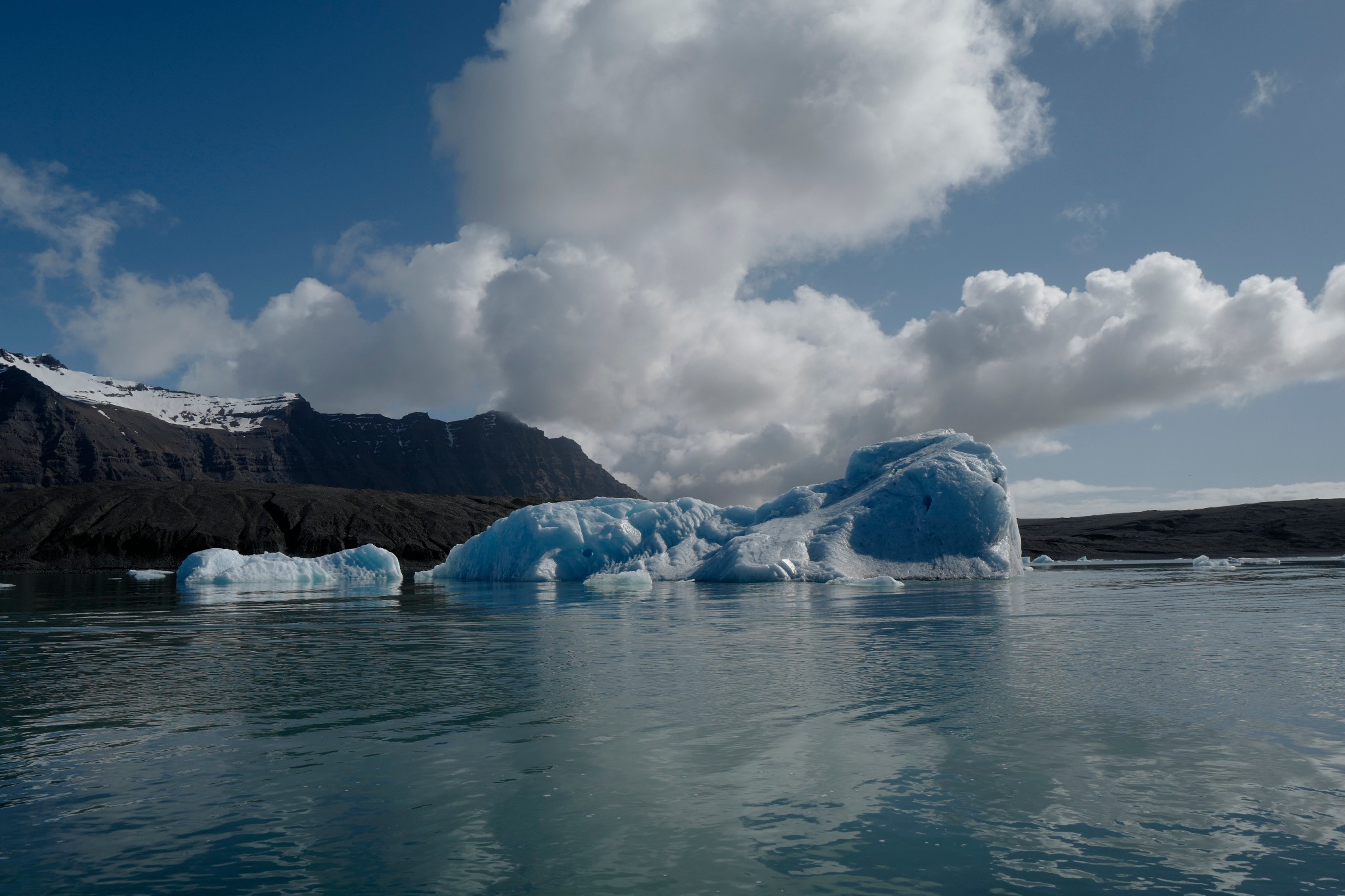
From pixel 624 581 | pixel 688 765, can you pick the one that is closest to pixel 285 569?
pixel 624 581

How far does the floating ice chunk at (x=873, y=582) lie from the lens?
102 ft

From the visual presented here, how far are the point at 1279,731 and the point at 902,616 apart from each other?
11.8 meters

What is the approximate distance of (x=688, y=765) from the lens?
272 inches

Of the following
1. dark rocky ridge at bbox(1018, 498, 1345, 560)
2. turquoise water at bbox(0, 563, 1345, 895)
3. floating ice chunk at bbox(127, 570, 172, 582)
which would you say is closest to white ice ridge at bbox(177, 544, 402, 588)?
floating ice chunk at bbox(127, 570, 172, 582)

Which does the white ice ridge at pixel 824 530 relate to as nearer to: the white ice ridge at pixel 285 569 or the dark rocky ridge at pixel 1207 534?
the white ice ridge at pixel 285 569

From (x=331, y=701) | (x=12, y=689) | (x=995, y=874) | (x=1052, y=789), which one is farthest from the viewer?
(x=12, y=689)

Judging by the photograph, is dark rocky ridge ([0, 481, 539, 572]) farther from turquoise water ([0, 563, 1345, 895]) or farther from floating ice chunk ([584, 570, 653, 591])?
turquoise water ([0, 563, 1345, 895])

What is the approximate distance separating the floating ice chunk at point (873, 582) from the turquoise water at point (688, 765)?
51.7ft

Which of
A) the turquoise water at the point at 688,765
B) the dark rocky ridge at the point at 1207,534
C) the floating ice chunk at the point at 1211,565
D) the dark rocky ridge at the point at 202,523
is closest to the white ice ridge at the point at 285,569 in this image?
the turquoise water at the point at 688,765

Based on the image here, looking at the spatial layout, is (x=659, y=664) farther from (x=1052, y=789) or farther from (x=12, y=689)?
(x=12, y=689)

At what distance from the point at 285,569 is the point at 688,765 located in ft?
156

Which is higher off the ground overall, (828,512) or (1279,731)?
(828,512)

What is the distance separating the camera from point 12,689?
35.8ft

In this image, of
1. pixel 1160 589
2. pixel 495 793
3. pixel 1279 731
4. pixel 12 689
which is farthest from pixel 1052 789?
pixel 1160 589
